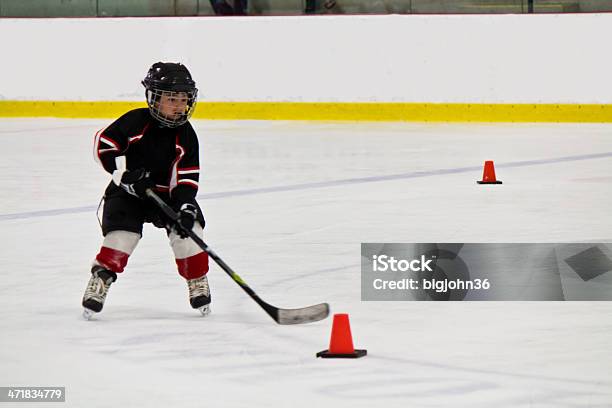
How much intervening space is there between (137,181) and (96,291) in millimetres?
392

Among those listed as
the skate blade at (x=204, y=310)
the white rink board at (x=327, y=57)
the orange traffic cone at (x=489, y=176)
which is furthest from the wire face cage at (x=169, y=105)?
the white rink board at (x=327, y=57)

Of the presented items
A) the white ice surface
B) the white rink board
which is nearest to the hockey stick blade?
the white ice surface

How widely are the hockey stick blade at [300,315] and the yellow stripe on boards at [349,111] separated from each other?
10958 mm

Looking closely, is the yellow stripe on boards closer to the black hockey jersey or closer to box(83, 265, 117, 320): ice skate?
the black hockey jersey

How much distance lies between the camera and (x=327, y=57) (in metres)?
15.9

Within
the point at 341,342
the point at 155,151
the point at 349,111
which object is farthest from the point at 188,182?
the point at 349,111

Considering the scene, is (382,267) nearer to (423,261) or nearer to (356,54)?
(423,261)

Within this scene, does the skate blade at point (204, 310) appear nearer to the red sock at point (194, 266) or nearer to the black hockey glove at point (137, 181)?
the red sock at point (194, 266)

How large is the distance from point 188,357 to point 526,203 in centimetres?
447

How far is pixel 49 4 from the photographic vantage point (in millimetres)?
17125

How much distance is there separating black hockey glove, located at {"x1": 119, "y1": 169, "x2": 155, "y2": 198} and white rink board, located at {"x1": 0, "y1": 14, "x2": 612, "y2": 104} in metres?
10.9

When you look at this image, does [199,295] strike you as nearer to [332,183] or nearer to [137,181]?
[137,181]

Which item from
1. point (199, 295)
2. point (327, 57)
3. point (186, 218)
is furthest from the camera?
point (327, 57)

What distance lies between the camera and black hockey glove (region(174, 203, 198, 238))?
4.60 m
